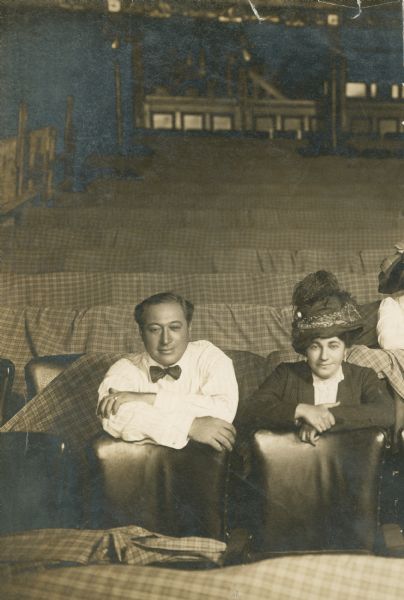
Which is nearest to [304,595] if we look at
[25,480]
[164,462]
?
[164,462]

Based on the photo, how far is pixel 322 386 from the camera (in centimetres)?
195

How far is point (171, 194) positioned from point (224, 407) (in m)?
1.85

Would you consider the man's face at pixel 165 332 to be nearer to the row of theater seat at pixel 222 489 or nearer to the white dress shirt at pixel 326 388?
the row of theater seat at pixel 222 489

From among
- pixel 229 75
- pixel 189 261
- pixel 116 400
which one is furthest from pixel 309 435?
pixel 189 261

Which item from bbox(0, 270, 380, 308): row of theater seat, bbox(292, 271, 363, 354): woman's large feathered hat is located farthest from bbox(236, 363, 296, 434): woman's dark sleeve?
bbox(0, 270, 380, 308): row of theater seat

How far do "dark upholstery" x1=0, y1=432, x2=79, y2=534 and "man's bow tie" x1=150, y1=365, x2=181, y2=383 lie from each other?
306 mm

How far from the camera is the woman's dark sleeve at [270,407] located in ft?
6.09

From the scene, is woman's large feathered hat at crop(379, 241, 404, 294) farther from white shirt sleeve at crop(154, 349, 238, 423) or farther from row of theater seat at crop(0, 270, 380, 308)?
white shirt sleeve at crop(154, 349, 238, 423)

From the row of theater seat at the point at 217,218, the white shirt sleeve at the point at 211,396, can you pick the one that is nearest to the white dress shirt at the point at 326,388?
the white shirt sleeve at the point at 211,396

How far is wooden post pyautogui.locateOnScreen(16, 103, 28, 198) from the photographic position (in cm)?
205

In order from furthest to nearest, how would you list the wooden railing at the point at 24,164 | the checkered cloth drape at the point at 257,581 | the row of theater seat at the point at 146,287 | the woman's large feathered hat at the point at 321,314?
the row of theater seat at the point at 146,287 < the wooden railing at the point at 24,164 < the woman's large feathered hat at the point at 321,314 < the checkered cloth drape at the point at 257,581

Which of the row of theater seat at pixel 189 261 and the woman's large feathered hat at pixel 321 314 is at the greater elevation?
the woman's large feathered hat at pixel 321 314

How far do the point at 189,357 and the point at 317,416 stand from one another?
39cm

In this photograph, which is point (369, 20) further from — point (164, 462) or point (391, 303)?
point (164, 462)
